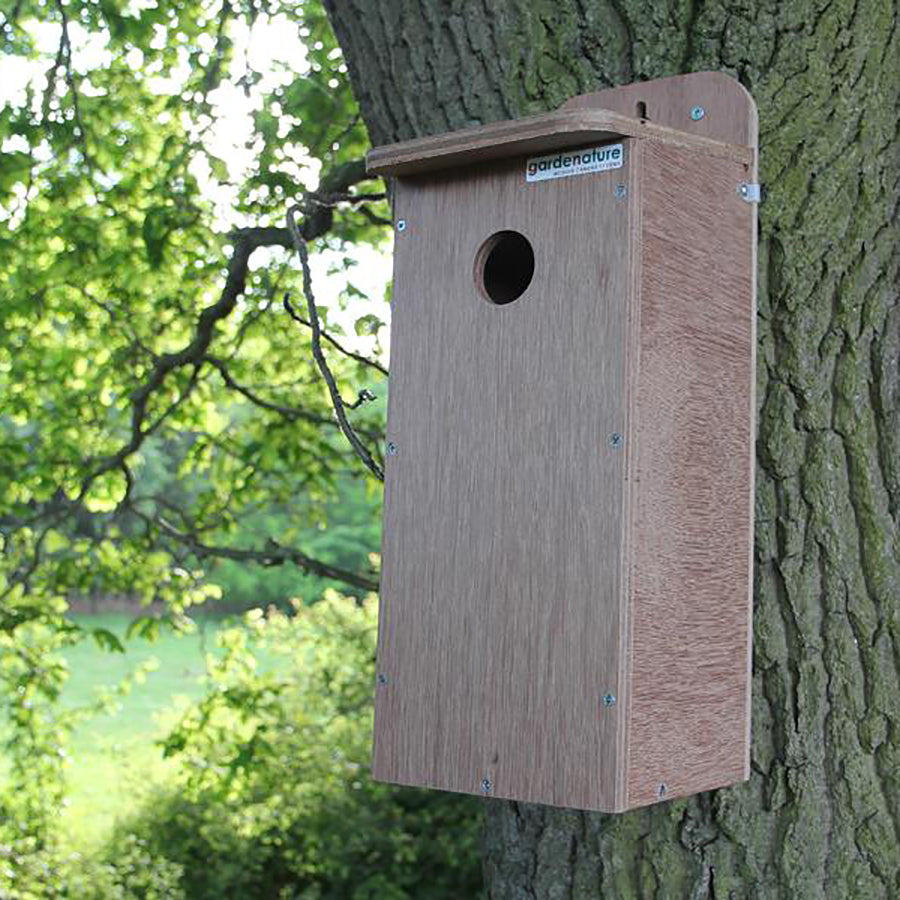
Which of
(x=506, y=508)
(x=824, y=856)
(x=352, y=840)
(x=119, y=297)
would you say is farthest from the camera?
(x=352, y=840)

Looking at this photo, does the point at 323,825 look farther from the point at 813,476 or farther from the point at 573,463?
the point at 573,463

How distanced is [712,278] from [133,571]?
3.23 metres

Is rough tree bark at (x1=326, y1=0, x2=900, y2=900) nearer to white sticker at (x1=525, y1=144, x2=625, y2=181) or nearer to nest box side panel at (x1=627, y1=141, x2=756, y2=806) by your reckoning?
nest box side panel at (x1=627, y1=141, x2=756, y2=806)

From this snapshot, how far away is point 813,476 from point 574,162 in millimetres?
574

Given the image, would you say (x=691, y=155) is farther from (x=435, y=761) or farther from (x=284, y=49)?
(x=284, y=49)

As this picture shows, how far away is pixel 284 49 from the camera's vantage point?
418 centimetres

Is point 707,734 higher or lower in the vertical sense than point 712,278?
lower

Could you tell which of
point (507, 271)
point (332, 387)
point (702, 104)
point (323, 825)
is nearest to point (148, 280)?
point (332, 387)

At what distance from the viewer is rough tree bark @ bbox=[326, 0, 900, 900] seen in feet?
6.83

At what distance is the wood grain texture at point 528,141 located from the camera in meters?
1.76

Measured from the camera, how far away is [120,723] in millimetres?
17359

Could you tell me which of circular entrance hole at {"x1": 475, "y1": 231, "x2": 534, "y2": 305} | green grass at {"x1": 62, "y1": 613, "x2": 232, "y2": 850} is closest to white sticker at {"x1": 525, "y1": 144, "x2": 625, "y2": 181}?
circular entrance hole at {"x1": 475, "y1": 231, "x2": 534, "y2": 305}

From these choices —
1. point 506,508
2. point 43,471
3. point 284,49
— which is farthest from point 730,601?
point 43,471

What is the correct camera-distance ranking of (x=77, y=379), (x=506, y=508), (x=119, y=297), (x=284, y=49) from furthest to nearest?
1. (x=77, y=379)
2. (x=119, y=297)
3. (x=284, y=49)
4. (x=506, y=508)
